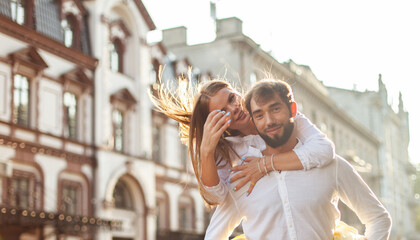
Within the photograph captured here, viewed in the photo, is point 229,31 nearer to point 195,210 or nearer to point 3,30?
point 195,210

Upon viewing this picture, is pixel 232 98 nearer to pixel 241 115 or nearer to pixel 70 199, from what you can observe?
pixel 241 115

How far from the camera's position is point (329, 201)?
3.58 metres

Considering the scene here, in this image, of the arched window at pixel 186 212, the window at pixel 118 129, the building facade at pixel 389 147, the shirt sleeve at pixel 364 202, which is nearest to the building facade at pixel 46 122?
the window at pixel 118 129

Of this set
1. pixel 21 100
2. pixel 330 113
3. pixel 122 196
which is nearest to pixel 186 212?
pixel 122 196

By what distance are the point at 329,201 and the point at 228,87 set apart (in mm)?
928

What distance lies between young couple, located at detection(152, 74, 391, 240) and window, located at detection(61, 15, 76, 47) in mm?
19865

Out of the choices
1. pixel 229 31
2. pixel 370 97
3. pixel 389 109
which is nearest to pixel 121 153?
pixel 229 31

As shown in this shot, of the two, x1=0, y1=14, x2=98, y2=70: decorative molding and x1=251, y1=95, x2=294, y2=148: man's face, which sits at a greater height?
x1=0, y1=14, x2=98, y2=70: decorative molding

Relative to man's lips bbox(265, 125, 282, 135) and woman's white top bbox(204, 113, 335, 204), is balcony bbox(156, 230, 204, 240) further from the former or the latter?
man's lips bbox(265, 125, 282, 135)

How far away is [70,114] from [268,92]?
19.9 meters

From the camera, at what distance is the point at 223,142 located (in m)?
3.95

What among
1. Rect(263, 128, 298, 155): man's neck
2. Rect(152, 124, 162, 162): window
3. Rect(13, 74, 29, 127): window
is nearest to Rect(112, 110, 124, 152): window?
Rect(152, 124, 162, 162): window

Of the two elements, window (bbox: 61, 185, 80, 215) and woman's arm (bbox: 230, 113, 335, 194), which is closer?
woman's arm (bbox: 230, 113, 335, 194)

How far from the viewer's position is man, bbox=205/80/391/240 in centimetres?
351
